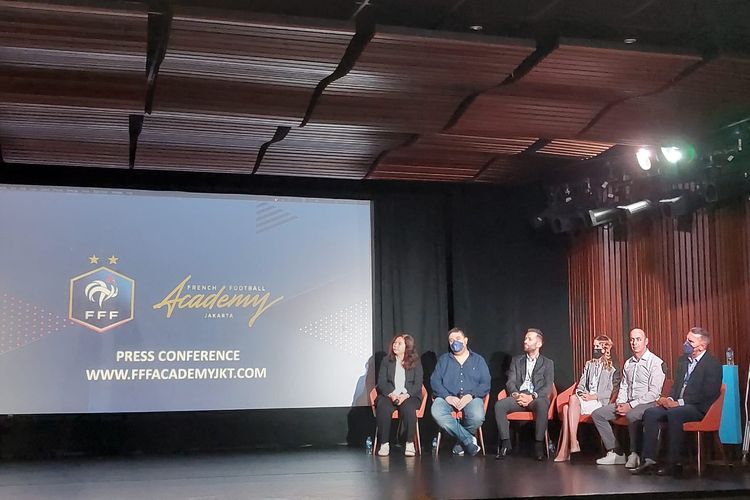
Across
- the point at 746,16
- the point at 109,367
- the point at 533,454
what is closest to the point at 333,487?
the point at 533,454

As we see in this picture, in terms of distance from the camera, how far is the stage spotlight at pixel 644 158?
6.99 m

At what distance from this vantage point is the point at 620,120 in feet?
20.5

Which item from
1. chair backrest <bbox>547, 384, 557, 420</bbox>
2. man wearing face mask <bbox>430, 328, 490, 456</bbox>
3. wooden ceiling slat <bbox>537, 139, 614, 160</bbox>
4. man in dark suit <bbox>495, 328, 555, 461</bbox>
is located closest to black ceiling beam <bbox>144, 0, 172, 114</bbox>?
wooden ceiling slat <bbox>537, 139, 614, 160</bbox>

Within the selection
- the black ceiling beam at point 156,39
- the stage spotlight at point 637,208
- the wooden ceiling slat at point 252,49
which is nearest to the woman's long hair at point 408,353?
the stage spotlight at point 637,208

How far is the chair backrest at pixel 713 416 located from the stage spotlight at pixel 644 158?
2.03 meters

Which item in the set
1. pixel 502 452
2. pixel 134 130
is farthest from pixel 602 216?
pixel 134 130

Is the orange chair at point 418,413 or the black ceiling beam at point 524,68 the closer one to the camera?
the black ceiling beam at point 524,68

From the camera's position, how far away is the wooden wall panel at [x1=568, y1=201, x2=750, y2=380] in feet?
21.8

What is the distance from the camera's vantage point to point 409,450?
23.5 ft

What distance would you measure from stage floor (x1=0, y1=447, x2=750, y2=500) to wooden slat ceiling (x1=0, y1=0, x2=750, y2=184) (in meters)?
2.55

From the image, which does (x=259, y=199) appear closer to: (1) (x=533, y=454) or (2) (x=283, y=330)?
(2) (x=283, y=330)

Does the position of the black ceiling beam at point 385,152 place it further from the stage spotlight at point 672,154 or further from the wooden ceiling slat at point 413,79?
the stage spotlight at point 672,154

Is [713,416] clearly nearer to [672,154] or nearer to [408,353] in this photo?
[672,154]

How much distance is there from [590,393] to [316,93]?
3378 millimetres
